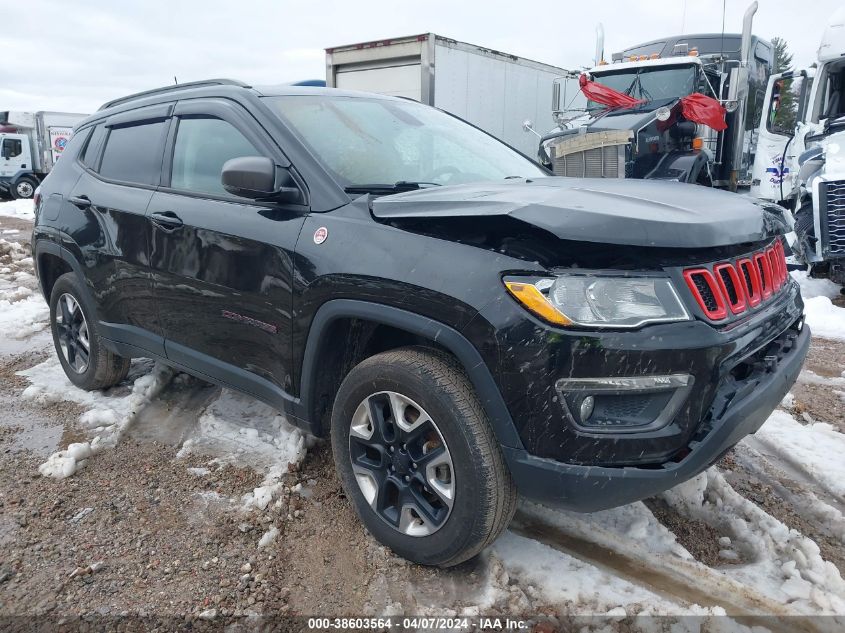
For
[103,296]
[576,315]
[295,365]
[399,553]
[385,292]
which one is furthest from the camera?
[103,296]

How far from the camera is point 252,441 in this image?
137 inches

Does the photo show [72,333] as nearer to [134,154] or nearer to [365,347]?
[134,154]

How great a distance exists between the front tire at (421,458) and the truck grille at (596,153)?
234 inches

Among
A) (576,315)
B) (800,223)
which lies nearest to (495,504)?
(576,315)

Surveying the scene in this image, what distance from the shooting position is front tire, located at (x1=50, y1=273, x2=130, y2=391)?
157 inches

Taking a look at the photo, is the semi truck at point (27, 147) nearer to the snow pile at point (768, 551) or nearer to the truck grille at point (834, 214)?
the truck grille at point (834, 214)

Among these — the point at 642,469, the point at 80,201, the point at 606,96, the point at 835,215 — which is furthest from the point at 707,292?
the point at 606,96

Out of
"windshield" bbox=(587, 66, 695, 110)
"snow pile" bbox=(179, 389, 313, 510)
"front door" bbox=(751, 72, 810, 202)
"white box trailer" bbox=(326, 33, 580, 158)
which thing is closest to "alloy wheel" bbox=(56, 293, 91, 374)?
"snow pile" bbox=(179, 389, 313, 510)

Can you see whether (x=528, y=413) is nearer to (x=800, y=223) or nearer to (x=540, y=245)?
(x=540, y=245)

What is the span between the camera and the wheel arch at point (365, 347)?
6.75 ft

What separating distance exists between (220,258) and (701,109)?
8.25 meters

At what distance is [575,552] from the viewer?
2494 millimetres

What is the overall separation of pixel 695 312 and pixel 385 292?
1023 mm

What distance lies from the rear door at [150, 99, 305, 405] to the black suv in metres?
0.01
